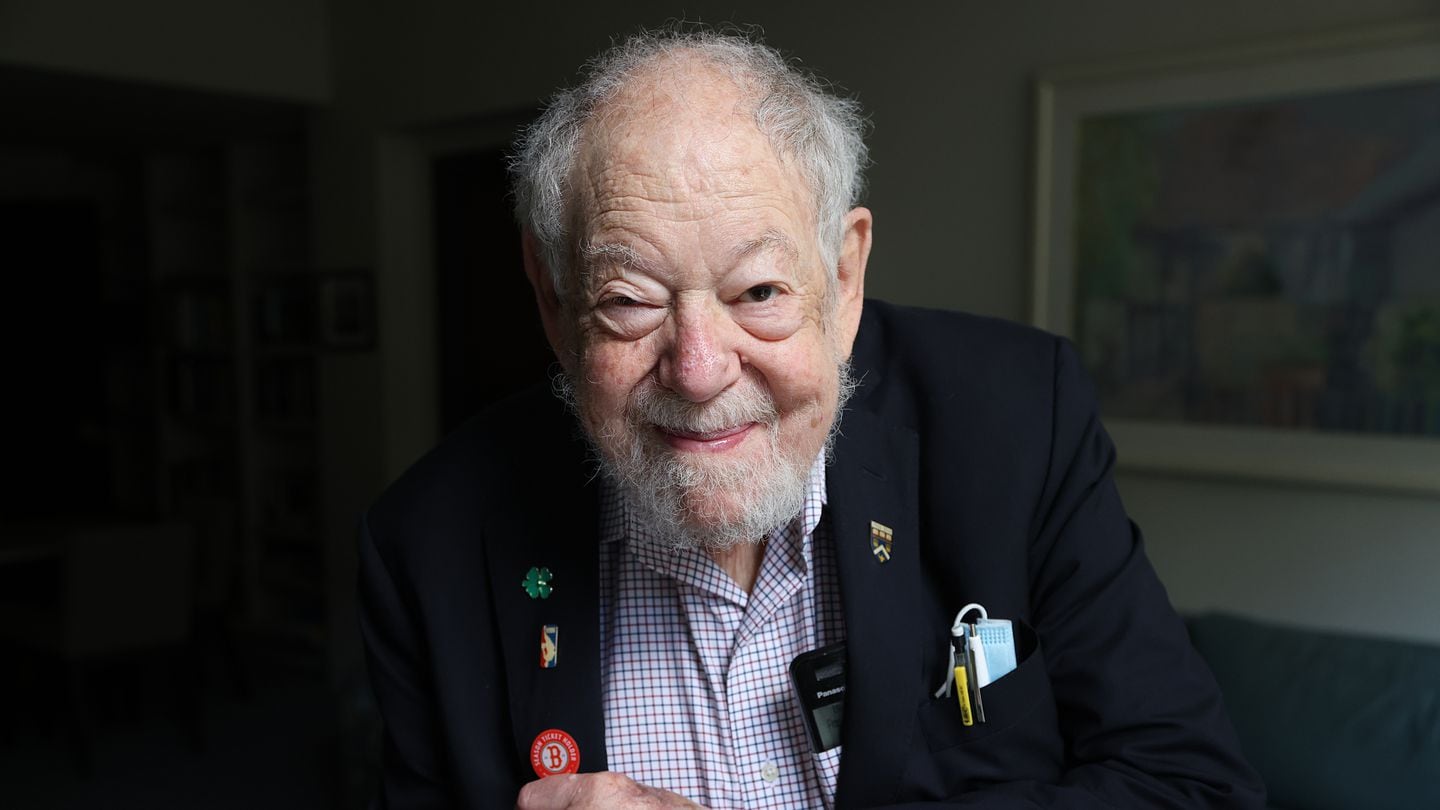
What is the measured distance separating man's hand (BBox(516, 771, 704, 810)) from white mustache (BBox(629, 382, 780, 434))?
14.0 inches

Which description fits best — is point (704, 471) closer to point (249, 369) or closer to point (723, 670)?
point (723, 670)

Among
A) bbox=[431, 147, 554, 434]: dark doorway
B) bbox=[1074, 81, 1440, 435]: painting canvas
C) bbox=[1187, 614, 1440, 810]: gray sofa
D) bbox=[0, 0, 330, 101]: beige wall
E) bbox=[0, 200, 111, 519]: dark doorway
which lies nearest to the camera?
bbox=[1187, 614, 1440, 810]: gray sofa

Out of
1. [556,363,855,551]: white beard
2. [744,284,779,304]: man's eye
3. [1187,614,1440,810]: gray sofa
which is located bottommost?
[1187,614,1440,810]: gray sofa

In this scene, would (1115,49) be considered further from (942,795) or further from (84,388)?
(84,388)

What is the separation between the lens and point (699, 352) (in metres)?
0.99

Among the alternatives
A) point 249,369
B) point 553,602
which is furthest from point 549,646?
point 249,369

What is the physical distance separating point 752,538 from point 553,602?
0.81 ft

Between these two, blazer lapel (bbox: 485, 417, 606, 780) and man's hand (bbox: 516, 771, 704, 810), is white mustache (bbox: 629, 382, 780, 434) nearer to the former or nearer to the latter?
blazer lapel (bbox: 485, 417, 606, 780)

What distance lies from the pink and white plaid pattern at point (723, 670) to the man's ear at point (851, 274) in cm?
17

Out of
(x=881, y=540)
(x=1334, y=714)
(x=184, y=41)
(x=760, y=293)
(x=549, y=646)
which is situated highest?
(x=184, y=41)

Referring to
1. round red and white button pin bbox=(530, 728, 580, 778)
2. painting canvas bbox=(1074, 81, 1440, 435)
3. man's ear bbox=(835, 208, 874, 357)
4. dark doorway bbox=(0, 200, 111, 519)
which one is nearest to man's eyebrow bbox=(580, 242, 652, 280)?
man's ear bbox=(835, 208, 874, 357)

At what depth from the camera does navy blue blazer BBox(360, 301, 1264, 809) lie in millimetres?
1092

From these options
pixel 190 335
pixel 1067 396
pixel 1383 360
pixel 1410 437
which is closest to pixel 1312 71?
pixel 1383 360

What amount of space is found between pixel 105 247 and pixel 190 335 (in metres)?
1.52
